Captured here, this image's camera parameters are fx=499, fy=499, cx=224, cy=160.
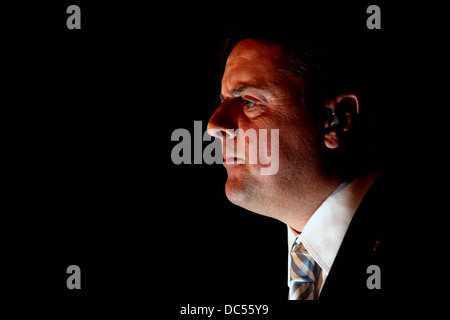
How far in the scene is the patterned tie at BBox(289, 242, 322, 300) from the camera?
6.18 ft

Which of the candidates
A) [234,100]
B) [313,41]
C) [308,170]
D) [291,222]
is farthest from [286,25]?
[291,222]

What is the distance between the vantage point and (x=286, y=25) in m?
1.91

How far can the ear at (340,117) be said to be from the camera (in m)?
1.88

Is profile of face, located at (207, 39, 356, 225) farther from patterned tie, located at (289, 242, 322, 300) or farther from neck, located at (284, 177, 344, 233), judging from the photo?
patterned tie, located at (289, 242, 322, 300)

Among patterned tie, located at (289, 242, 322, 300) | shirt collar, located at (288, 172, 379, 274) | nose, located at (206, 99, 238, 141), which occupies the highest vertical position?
nose, located at (206, 99, 238, 141)

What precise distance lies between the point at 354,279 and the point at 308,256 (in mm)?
297

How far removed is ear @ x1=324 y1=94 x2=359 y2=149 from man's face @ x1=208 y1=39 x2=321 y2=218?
5 centimetres

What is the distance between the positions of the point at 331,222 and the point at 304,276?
0.24 meters

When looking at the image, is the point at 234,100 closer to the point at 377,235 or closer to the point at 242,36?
the point at 242,36

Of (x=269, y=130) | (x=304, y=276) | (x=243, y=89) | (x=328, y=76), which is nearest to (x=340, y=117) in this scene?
(x=328, y=76)

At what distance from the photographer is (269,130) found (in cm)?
188

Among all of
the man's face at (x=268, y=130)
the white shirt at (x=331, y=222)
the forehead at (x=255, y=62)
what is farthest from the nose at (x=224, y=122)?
the white shirt at (x=331, y=222)

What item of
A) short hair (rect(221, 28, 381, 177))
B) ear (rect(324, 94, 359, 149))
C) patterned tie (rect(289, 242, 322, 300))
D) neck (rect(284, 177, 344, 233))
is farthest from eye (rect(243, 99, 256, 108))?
patterned tie (rect(289, 242, 322, 300))

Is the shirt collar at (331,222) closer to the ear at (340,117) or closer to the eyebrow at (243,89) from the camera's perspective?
the ear at (340,117)
